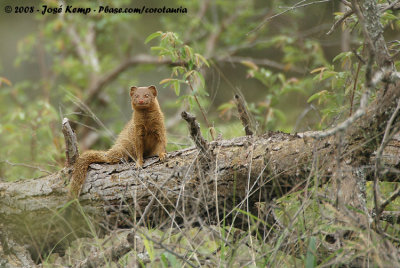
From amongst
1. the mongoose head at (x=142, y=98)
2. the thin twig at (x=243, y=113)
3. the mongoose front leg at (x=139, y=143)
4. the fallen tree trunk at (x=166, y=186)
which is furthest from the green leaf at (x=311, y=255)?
the mongoose head at (x=142, y=98)

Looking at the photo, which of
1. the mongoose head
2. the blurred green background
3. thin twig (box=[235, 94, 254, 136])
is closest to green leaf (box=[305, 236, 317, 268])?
thin twig (box=[235, 94, 254, 136])

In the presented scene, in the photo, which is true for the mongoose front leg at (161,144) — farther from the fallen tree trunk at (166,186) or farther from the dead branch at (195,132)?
the dead branch at (195,132)

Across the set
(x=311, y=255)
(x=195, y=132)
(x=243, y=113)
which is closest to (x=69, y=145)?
(x=195, y=132)

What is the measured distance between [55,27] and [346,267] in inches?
271

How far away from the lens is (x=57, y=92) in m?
7.99

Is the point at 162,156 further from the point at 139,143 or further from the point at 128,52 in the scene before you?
the point at 128,52

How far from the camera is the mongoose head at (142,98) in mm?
3529

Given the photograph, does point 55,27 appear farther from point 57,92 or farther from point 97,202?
point 97,202

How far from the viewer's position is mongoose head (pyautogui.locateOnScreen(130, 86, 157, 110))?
3529 mm

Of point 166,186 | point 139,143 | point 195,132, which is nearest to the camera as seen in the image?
point 195,132

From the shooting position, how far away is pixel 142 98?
354 centimetres

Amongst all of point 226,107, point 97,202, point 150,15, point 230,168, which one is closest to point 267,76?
point 226,107

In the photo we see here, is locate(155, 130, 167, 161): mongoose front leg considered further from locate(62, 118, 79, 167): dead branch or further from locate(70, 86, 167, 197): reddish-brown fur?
locate(62, 118, 79, 167): dead branch

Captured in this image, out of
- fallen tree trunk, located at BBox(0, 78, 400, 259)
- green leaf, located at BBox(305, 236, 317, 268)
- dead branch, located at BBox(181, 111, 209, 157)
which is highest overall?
dead branch, located at BBox(181, 111, 209, 157)
